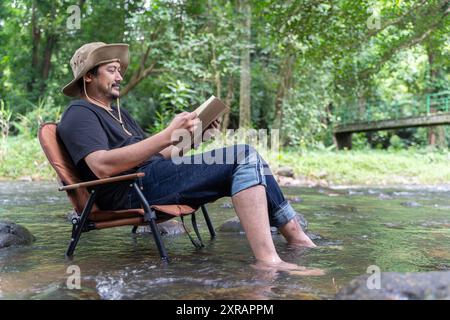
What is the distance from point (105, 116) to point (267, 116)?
15.9 meters

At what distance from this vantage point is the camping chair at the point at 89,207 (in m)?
2.70

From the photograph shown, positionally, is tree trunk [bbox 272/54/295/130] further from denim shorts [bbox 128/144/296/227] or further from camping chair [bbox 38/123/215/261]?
camping chair [bbox 38/123/215/261]

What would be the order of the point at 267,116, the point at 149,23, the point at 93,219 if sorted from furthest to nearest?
the point at 267,116 → the point at 149,23 → the point at 93,219

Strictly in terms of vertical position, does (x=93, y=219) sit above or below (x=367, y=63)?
below

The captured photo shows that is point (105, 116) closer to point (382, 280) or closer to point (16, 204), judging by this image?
point (382, 280)

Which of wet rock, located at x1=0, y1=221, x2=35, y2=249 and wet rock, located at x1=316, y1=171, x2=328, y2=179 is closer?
wet rock, located at x1=0, y1=221, x2=35, y2=249

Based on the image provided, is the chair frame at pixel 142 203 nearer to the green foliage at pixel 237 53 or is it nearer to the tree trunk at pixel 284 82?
the green foliage at pixel 237 53

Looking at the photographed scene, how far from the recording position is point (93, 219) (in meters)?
2.92

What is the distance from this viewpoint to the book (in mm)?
2854

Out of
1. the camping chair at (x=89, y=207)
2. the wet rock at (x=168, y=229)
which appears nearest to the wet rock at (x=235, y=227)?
the wet rock at (x=168, y=229)

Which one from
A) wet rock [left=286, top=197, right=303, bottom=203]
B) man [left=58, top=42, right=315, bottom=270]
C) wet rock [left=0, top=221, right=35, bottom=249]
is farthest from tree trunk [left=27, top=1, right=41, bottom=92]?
man [left=58, top=42, right=315, bottom=270]

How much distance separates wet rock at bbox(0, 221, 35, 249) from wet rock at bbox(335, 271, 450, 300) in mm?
2383

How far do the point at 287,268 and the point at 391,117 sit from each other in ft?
65.9

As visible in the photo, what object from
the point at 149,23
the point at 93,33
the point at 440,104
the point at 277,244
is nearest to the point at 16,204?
the point at 277,244
